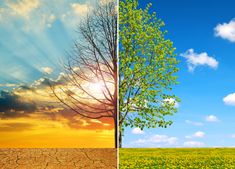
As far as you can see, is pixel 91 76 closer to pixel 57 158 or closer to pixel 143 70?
pixel 57 158

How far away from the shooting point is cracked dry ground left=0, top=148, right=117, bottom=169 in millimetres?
5512

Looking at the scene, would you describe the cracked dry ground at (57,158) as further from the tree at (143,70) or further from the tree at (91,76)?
the tree at (143,70)

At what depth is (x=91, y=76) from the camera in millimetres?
5930

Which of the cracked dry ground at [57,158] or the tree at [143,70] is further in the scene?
the tree at [143,70]

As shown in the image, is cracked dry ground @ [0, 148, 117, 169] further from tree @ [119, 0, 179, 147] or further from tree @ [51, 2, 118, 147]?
tree @ [119, 0, 179, 147]

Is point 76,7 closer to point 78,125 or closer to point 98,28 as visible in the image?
point 98,28

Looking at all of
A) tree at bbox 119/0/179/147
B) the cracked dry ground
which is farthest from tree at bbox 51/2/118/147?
tree at bbox 119/0/179/147

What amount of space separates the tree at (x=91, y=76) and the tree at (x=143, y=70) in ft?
12.6

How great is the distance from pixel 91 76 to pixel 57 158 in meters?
1.35

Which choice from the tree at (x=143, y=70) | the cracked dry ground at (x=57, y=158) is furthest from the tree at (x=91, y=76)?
the tree at (x=143, y=70)

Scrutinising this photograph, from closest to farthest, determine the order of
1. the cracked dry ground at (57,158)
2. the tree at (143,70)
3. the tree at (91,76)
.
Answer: the cracked dry ground at (57,158) → the tree at (91,76) → the tree at (143,70)

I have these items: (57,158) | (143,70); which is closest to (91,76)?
(57,158)

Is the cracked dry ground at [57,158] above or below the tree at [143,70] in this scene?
below

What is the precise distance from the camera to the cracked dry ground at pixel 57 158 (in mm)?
5512
